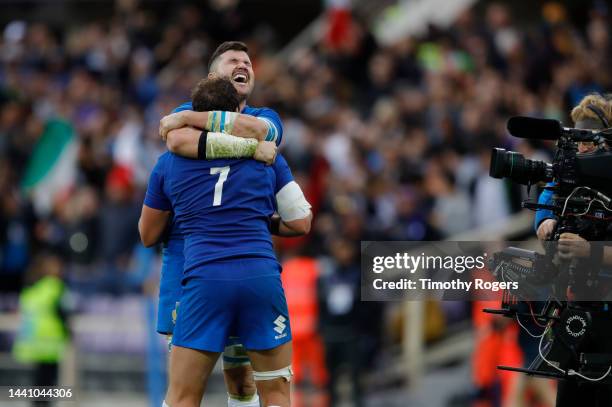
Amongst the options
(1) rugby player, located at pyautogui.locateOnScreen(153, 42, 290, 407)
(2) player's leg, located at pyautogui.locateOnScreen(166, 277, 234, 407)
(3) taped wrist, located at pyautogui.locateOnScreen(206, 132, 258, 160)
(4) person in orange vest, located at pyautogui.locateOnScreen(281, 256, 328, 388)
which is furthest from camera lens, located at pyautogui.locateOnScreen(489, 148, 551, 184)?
(4) person in orange vest, located at pyautogui.locateOnScreen(281, 256, 328, 388)

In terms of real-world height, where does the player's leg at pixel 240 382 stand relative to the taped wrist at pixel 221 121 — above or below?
below

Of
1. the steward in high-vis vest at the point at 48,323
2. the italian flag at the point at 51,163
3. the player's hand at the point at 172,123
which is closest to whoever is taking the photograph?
the player's hand at the point at 172,123

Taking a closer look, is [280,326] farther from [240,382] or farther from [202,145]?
[202,145]

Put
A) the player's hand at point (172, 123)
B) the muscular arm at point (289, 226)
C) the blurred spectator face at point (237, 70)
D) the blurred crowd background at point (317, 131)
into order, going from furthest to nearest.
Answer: the blurred crowd background at point (317, 131) → the blurred spectator face at point (237, 70) → the muscular arm at point (289, 226) → the player's hand at point (172, 123)

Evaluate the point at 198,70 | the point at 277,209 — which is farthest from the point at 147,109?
the point at 277,209

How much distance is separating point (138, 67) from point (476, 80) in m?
5.72

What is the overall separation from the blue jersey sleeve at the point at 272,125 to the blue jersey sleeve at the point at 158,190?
56cm

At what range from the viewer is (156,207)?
6211mm

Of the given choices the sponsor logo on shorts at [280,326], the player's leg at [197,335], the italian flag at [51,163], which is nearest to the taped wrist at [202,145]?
the player's leg at [197,335]

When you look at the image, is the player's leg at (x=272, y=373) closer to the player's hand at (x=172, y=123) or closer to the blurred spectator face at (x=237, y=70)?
the player's hand at (x=172, y=123)

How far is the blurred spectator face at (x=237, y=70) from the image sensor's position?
6.50m

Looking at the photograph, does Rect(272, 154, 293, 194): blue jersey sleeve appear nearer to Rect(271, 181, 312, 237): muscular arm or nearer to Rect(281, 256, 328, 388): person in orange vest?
Rect(271, 181, 312, 237): muscular arm

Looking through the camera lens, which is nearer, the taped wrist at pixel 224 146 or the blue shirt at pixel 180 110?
the taped wrist at pixel 224 146

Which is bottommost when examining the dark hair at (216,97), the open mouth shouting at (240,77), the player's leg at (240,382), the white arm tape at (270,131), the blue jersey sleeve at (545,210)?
the player's leg at (240,382)
